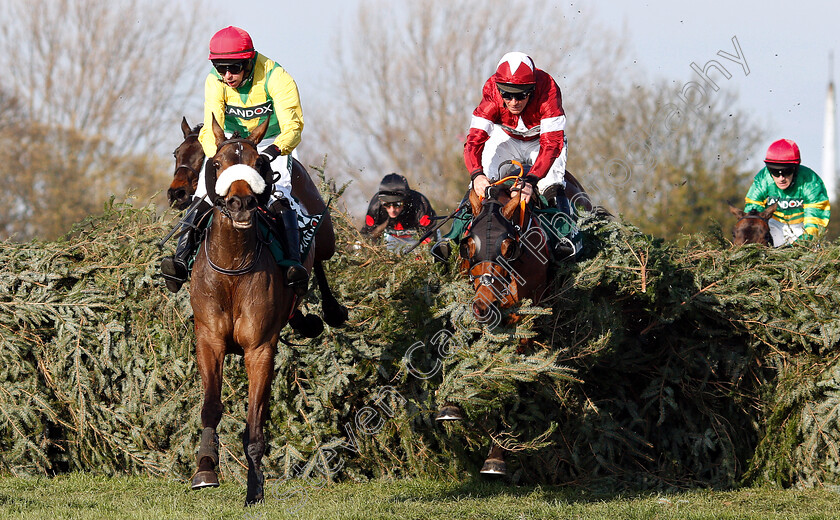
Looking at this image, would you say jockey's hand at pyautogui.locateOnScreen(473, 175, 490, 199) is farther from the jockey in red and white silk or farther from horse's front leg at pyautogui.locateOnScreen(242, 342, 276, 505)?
horse's front leg at pyautogui.locateOnScreen(242, 342, 276, 505)

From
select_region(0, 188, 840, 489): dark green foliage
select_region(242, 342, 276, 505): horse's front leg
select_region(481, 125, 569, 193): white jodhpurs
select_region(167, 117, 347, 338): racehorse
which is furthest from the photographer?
select_region(481, 125, 569, 193): white jodhpurs

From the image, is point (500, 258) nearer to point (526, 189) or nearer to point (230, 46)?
point (526, 189)

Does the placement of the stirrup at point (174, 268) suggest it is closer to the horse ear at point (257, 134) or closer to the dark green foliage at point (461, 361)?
the horse ear at point (257, 134)

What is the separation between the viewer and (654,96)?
2253 centimetres

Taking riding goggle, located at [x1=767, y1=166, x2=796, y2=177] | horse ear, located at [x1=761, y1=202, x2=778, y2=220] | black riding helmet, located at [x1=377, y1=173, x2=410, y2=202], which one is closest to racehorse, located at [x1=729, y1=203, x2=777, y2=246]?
horse ear, located at [x1=761, y1=202, x2=778, y2=220]

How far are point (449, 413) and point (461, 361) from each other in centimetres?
57

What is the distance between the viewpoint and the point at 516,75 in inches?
309

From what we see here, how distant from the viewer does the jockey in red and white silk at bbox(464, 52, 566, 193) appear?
25.8 feet

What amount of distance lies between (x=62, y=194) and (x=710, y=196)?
67.2 ft

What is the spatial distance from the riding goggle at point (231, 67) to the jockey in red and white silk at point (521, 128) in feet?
6.48

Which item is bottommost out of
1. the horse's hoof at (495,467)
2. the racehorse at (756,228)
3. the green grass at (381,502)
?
the green grass at (381,502)

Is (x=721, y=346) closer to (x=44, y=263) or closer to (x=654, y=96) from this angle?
(x=44, y=263)

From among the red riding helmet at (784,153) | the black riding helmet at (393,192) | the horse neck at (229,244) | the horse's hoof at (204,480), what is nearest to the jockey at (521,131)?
the horse neck at (229,244)

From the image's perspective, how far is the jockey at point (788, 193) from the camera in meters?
11.7
